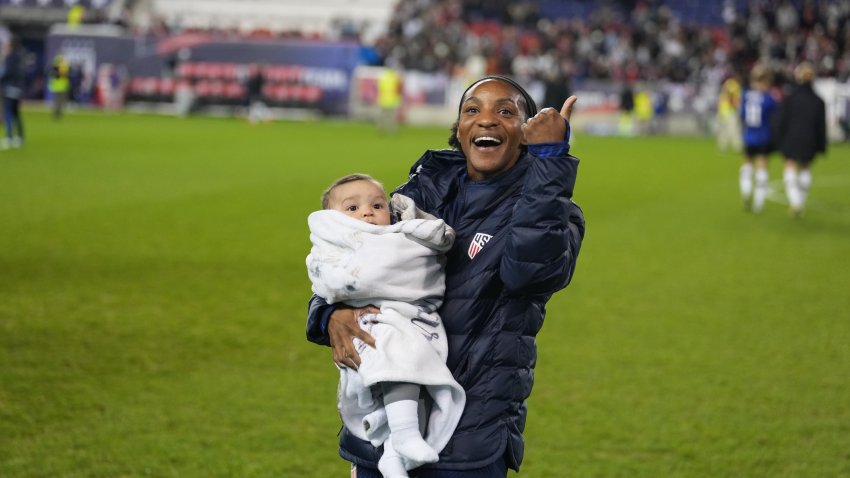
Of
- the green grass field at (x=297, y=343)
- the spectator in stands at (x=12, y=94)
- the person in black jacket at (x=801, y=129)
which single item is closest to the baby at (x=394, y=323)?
the green grass field at (x=297, y=343)

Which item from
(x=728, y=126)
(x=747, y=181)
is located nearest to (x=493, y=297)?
(x=747, y=181)

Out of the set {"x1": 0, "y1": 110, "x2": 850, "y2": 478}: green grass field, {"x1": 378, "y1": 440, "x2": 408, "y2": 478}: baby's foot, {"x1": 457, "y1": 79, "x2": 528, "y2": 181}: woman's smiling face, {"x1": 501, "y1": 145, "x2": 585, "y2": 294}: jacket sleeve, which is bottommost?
{"x1": 0, "y1": 110, "x2": 850, "y2": 478}: green grass field

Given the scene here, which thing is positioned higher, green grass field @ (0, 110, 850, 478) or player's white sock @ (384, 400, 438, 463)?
player's white sock @ (384, 400, 438, 463)

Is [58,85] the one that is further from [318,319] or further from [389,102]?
[318,319]

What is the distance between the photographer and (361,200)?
3.28 m

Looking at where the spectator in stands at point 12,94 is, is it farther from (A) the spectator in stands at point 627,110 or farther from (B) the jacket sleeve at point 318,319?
(B) the jacket sleeve at point 318,319

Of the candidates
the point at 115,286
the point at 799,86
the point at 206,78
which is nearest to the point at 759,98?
the point at 799,86

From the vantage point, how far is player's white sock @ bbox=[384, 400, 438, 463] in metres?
3.01

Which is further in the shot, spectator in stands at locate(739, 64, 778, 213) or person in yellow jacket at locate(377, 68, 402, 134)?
person in yellow jacket at locate(377, 68, 402, 134)

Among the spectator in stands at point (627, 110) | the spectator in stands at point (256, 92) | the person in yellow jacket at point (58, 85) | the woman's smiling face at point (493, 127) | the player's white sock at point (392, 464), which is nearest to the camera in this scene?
the player's white sock at point (392, 464)

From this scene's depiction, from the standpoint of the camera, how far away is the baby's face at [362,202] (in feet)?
10.6

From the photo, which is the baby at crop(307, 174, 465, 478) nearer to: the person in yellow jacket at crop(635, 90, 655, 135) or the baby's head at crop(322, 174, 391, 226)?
the baby's head at crop(322, 174, 391, 226)

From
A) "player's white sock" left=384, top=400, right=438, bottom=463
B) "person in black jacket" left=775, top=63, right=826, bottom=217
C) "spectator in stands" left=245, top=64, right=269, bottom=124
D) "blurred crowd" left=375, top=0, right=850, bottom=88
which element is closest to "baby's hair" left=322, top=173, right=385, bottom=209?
"player's white sock" left=384, top=400, right=438, bottom=463

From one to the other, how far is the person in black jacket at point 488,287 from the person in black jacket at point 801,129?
48.4ft
